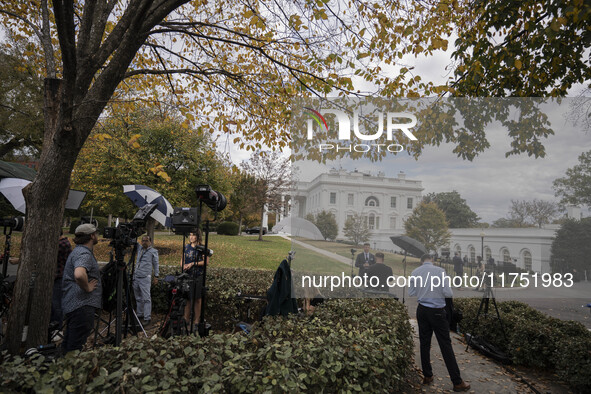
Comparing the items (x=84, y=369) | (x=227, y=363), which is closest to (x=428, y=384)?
(x=227, y=363)

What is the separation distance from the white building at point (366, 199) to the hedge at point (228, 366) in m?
1.31

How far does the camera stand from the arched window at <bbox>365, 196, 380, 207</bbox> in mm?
4148

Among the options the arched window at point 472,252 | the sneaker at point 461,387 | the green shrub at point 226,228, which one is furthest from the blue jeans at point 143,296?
the green shrub at point 226,228

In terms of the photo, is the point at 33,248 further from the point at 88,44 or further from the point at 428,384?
the point at 428,384

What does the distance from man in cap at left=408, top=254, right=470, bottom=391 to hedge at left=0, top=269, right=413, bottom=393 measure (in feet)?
4.75

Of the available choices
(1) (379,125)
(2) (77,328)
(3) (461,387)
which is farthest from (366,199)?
(2) (77,328)

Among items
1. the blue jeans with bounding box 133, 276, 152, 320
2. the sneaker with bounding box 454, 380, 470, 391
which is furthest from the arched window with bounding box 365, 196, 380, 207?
the blue jeans with bounding box 133, 276, 152, 320

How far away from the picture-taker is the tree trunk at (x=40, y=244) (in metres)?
4.23

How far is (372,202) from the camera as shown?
13.7 ft

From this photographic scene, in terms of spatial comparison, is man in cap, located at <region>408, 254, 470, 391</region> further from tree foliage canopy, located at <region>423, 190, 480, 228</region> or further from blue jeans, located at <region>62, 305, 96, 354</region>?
blue jeans, located at <region>62, 305, 96, 354</region>

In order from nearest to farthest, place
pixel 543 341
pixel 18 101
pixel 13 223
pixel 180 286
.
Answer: pixel 180 286 < pixel 543 341 < pixel 13 223 < pixel 18 101

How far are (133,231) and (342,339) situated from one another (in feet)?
10.2

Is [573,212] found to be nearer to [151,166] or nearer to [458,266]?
[458,266]

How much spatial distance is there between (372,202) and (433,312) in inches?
84.9
